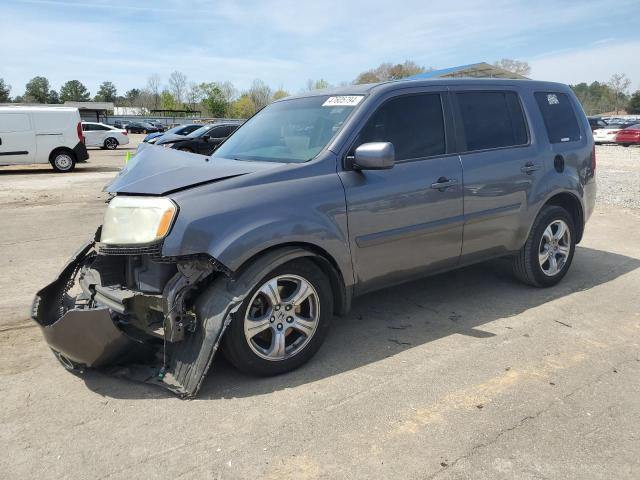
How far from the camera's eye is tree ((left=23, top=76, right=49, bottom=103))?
10275 centimetres

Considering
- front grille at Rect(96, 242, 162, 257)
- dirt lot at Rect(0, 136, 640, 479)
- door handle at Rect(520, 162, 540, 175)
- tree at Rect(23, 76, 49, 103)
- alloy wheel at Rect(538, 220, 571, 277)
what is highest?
tree at Rect(23, 76, 49, 103)

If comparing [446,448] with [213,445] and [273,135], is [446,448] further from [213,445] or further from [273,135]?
[273,135]

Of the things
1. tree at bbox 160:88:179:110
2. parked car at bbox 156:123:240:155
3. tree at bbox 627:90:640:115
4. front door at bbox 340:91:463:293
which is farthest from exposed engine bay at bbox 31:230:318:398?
tree at bbox 160:88:179:110

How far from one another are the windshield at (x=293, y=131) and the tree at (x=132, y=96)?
131 meters

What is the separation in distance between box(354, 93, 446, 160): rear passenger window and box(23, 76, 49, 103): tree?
11425cm


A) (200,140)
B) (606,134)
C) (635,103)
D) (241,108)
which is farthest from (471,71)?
(241,108)

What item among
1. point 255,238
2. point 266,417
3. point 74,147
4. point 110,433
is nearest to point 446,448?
point 266,417

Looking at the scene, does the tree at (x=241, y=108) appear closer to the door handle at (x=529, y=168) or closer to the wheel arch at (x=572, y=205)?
the wheel arch at (x=572, y=205)

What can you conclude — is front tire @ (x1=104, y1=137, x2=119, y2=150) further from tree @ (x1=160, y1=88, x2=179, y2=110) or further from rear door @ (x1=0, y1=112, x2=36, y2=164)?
tree @ (x1=160, y1=88, x2=179, y2=110)

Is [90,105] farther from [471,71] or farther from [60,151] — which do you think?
[60,151]

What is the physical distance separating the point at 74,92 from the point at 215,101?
117 feet

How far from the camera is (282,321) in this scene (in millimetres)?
3367

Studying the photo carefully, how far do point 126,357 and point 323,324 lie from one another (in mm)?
1283

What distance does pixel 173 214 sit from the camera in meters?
3.03
